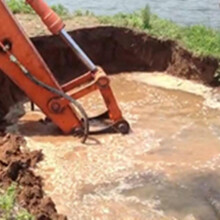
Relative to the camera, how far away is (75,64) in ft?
27.3

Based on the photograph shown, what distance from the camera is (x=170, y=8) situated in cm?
1178

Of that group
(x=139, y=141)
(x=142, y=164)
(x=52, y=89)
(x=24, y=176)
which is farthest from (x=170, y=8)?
(x=24, y=176)

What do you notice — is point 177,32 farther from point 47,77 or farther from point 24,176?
point 24,176

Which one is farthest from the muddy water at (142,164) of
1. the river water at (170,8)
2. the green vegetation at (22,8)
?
the river water at (170,8)

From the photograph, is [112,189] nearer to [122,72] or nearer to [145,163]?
Result: [145,163]

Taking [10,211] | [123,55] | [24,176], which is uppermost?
[10,211]

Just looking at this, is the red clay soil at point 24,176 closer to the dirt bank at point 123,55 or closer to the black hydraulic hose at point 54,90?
the black hydraulic hose at point 54,90

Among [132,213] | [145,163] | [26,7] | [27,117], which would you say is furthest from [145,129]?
[26,7]

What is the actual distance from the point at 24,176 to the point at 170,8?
7.23m

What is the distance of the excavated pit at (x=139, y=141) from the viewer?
17.0ft

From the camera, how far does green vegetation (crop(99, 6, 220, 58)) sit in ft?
26.3

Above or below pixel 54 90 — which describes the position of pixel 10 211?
above

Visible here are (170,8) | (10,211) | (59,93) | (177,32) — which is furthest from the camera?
(170,8)

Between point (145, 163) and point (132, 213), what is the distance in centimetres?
96
